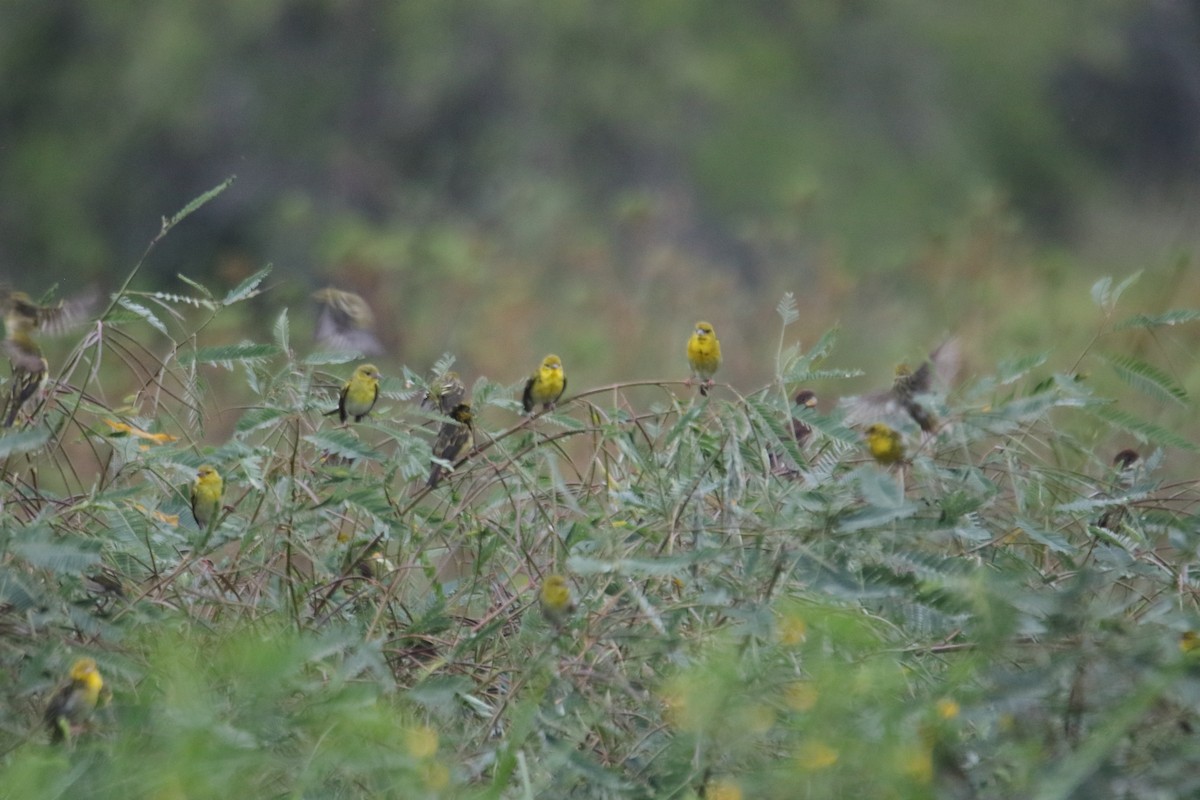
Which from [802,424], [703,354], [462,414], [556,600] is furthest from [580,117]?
[556,600]

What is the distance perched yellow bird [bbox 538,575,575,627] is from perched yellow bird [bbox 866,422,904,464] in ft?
1.80

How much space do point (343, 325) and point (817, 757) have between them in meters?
1.82

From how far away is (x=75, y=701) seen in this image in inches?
79.3

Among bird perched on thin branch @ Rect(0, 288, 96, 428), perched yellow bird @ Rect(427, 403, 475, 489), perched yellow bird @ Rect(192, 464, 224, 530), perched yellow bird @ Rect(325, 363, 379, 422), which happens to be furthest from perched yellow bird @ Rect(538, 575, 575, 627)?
bird perched on thin branch @ Rect(0, 288, 96, 428)

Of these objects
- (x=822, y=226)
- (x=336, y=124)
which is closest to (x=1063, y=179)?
(x=822, y=226)

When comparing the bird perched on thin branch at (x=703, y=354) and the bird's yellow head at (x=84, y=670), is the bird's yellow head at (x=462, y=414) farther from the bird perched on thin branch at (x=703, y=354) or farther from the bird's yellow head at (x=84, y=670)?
the bird perched on thin branch at (x=703, y=354)

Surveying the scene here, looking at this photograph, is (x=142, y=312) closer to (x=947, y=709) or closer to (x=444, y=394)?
(x=444, y=394)

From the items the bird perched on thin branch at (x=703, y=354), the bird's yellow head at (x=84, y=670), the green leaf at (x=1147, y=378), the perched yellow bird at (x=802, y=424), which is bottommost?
the bird perched on thin branch at (x=703, y=354)

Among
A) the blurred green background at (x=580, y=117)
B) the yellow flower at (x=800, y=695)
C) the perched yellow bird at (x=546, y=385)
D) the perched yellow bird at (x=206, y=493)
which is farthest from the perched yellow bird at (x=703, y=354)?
the blurred green background at (x=580, y=117)

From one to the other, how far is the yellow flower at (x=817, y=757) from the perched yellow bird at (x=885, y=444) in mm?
684

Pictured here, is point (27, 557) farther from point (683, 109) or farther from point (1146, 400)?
point (683, 109)

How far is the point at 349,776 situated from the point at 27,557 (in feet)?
1.91

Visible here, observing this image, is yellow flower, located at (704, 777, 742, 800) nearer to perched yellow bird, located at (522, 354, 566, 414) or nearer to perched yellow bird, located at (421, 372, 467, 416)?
perched yellow bird, located at (421, 372, 467, 416)

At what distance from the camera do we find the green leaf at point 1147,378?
2.38m
